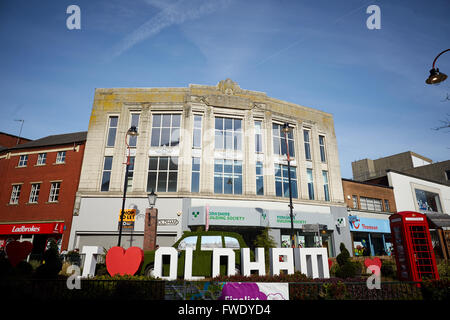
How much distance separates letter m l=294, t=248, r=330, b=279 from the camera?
10758 mm

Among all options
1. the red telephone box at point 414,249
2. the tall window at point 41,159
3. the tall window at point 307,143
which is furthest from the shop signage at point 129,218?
the red telephone box at point 414,249

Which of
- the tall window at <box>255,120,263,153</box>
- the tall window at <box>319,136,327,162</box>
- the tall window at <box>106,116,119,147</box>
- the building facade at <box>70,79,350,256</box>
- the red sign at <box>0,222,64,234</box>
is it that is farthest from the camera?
the tall window at <box>319,136,327,162</box>

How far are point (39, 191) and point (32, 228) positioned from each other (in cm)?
337

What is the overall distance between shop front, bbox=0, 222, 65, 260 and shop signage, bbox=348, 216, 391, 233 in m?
27.1

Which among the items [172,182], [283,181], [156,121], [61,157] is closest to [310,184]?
[283,181]

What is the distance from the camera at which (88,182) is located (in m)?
23.4

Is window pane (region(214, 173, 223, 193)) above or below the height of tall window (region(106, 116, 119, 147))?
below

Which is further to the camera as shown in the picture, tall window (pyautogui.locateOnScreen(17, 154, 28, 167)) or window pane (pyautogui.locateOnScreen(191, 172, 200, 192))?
tall window (pyautogui.locateOnScreen(17, 154, 28, 167))

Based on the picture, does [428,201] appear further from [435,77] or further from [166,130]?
[166,130]

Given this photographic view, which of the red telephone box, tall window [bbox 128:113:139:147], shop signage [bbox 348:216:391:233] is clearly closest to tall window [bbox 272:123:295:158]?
shop signage [bbox 348:216:391:233]

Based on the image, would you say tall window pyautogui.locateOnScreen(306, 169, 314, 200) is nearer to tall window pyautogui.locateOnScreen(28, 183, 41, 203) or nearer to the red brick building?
the red brick building

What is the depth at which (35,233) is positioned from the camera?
23.5 m
